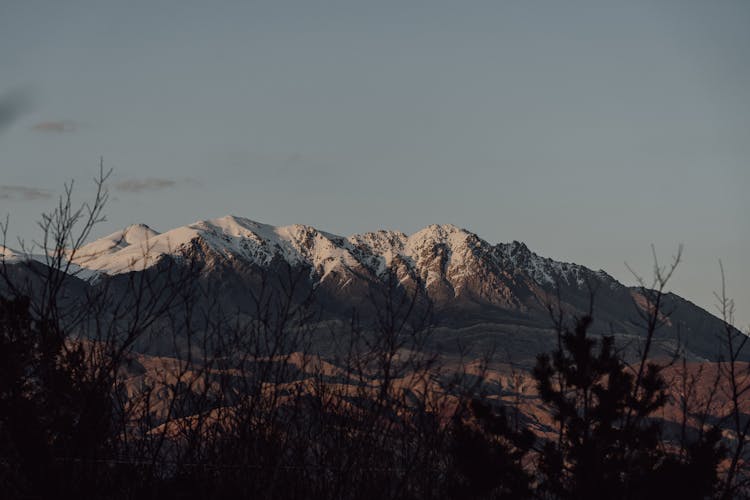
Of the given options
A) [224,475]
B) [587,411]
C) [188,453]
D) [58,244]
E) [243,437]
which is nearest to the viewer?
[58,244]

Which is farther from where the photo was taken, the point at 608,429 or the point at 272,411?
the point at 608,429

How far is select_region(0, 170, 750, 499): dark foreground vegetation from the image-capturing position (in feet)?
32.1

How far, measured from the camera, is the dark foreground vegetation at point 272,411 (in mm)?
9773

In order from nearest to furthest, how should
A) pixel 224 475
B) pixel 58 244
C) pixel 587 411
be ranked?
pixel 58 244, pixel 224 475, pixel 587 411

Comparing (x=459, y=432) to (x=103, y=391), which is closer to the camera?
(x=103, y=391)

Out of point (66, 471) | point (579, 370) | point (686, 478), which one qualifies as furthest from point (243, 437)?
point (686, 478)

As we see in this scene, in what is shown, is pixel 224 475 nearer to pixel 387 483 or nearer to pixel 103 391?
pixel 387 483

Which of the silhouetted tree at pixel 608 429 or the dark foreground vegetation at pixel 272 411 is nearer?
the dark foreground vegetation at pixel 272 411

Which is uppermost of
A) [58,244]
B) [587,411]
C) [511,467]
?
[58,244]

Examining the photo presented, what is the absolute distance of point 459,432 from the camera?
24.0 meters

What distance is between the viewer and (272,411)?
12.4 metres

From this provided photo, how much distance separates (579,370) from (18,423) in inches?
567

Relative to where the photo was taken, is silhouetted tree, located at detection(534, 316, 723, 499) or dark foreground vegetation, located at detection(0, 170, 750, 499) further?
silhouetted tree, located at detection(534, 316, 723, 499)

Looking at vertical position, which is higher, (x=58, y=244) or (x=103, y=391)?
(x=58, y=244)
